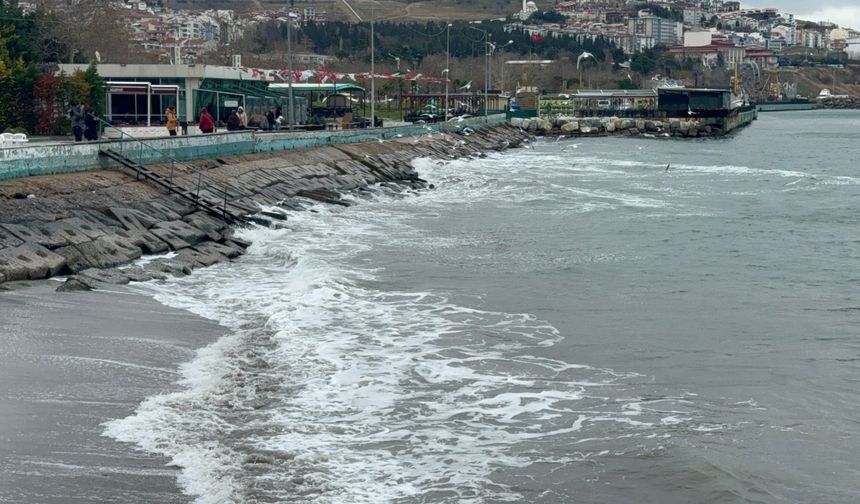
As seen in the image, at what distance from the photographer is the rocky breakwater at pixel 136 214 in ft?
63.9

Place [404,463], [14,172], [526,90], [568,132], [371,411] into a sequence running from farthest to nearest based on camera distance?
[526,90], [568,132], [14,172], [371,411], [404,463]

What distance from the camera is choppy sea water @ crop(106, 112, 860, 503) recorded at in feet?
35.9

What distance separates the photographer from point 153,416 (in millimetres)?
12016

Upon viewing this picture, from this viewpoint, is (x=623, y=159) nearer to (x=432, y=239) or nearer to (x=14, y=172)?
(x=432, y=239)

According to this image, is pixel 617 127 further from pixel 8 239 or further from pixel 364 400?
pixel 364 400

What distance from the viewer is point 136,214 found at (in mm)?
23922

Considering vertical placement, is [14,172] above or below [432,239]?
above

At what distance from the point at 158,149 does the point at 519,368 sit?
17.7 metres

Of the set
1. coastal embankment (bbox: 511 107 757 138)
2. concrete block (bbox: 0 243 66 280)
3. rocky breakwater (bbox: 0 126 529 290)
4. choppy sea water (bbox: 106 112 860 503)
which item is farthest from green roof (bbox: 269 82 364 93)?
concrete block (bbox: 0 243 66 280)

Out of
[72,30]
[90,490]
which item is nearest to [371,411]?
[90,490]

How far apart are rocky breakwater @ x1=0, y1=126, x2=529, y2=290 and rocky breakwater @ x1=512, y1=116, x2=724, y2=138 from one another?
60.5m

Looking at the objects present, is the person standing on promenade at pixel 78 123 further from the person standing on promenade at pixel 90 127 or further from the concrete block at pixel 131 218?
the concrete block at pixel 131 218

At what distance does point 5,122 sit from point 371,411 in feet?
101

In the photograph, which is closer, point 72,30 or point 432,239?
point 432,239
